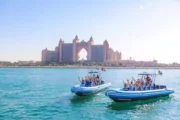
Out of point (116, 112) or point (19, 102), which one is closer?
point (116, 112)

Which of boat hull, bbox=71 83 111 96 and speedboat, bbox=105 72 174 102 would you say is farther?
boat hull, bbox=71 83 111 96

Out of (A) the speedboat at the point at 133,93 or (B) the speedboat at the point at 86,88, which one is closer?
(A) the speedboat at the point at 133,93

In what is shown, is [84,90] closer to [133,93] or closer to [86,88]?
[86,88]

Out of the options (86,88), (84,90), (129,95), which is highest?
(86,88)

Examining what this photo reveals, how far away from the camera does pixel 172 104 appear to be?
27.0 metres

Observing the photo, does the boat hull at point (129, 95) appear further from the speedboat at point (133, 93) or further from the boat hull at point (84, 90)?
the boat hull at point (84, 90)

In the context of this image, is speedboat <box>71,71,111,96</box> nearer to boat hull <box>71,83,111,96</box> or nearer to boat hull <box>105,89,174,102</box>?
boat hull <box>71,83,111,96</box>

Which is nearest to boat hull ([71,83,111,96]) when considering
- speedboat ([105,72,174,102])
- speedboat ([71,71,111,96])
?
speedboat ([71,71,111,96])

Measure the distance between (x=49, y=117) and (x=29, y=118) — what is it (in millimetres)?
1476

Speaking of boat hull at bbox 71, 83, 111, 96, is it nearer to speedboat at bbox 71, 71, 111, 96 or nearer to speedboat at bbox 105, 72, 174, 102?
speedboat at bbox 71, 71, 111, 96

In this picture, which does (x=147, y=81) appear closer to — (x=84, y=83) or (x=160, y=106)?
(x=160, y=106)

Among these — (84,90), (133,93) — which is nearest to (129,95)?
(133,93)

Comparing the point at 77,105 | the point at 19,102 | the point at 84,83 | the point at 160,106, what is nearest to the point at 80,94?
the point at 84,83

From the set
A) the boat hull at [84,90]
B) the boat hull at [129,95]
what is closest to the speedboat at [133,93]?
the boat hull at [129,95]
